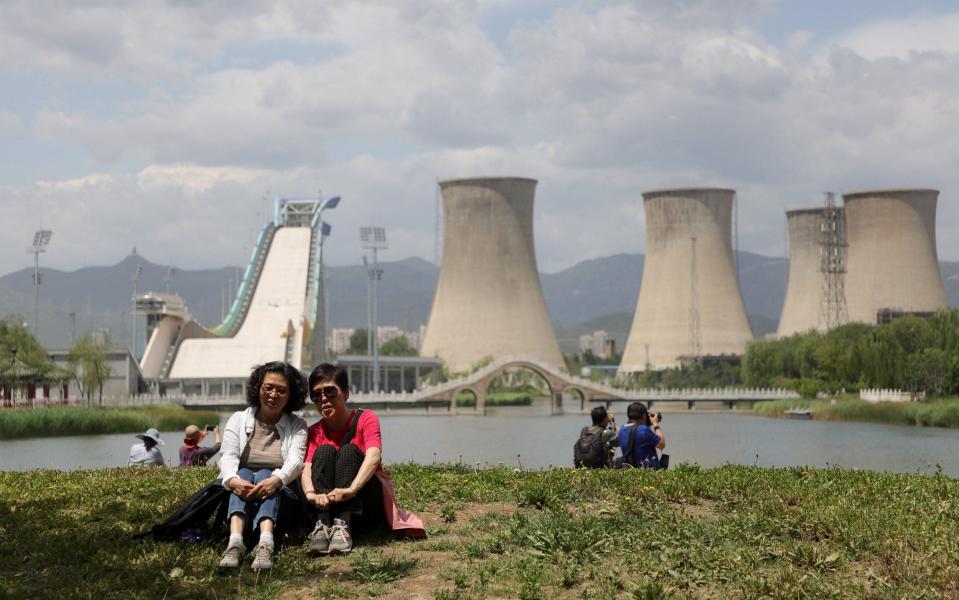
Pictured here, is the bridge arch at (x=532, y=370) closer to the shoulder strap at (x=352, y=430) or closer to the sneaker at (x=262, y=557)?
the shoulder strap at (x=352, y=430)

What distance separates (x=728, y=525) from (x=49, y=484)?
5.24 metres

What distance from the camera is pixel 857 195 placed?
73750 mm

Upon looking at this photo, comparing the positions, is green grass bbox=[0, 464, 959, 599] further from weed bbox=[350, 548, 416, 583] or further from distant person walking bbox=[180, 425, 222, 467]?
distant person walking bbox=[180, 425, 222, 467]

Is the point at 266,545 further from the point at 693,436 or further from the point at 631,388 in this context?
the point at 631,388

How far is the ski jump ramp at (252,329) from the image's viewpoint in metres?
80.1

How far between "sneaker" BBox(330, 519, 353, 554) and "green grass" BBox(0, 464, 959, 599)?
0.11m

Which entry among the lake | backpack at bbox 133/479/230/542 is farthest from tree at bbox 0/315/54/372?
backpack at bbox 133/479/230/542

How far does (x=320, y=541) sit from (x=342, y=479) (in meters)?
0.41

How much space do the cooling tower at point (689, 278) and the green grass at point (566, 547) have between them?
66.0 m

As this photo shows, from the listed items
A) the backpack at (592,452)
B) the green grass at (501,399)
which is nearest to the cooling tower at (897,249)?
the green grass at (501,399)

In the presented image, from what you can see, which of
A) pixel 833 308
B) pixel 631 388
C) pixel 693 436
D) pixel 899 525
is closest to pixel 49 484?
pixel 899 525

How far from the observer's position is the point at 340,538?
307 inches

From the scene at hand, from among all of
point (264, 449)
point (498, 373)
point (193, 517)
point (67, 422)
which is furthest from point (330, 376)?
point (498, 373)

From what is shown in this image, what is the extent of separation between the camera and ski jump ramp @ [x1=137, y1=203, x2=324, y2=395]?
80125mm
